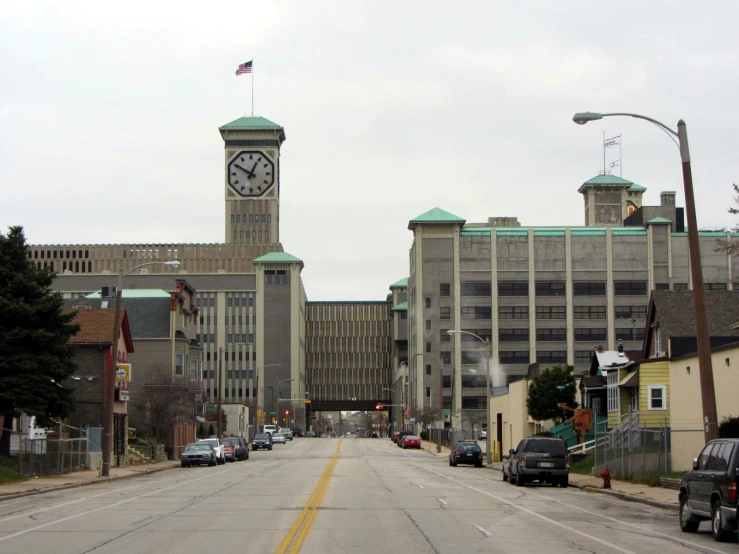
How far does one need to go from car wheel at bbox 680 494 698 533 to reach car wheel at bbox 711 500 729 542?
1.34 m

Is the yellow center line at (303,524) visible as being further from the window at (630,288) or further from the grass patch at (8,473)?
the window at (630,288)

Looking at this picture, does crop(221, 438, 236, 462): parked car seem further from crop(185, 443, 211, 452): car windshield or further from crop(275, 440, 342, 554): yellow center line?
crop(275, 440, 342, 554): yellow center line

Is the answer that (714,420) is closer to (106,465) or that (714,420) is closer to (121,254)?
(106,465)

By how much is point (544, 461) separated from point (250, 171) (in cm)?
16230

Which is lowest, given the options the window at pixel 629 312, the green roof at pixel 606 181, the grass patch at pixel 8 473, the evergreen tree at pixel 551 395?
the grass patch at pixel 8 473

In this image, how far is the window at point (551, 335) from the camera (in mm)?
131750

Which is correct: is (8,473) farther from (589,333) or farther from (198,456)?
(589,333)

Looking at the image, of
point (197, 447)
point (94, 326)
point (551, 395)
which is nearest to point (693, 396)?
point (551, 395)

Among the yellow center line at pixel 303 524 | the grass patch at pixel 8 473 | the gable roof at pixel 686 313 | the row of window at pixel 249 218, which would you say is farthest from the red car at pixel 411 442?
the row of window at pixel 249 218

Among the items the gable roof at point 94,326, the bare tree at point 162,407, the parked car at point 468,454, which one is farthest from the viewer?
the bare tree at point 162,407

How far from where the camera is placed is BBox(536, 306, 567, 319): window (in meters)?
132

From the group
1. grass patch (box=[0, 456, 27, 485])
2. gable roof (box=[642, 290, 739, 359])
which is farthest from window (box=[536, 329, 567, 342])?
grass patch (box=[0, 456, 27, 485])

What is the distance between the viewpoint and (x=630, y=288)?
132375mm

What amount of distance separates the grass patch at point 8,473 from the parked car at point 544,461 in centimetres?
1815
